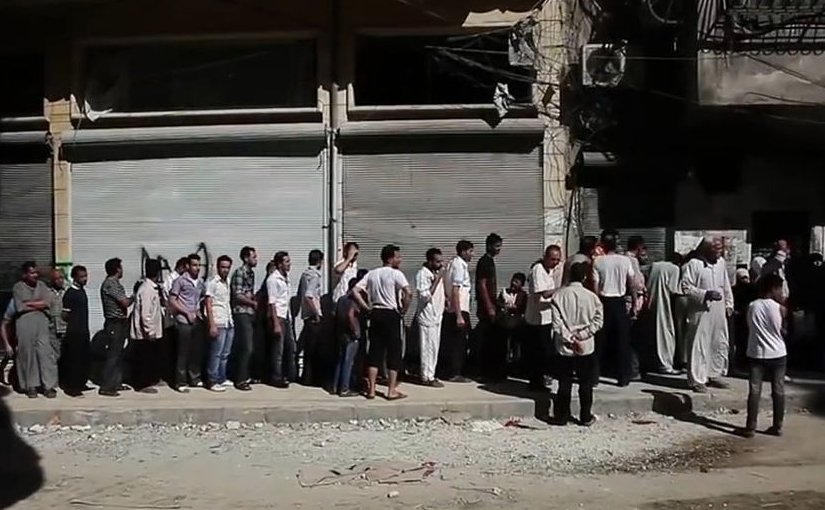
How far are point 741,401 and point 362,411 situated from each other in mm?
4192

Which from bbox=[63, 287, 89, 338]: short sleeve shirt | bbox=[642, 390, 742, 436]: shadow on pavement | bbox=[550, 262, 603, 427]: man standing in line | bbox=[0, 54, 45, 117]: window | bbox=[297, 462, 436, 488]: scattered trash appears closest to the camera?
bbox=[297, 462, 436, 488]: scattered trash

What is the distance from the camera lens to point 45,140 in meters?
14.6

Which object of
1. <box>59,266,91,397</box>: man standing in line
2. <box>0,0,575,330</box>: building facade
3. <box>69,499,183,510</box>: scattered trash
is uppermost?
<box>0,0,575,330</box>: building facade

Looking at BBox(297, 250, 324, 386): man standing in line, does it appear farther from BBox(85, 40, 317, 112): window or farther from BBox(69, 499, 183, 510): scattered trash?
BBox(69, 499, 183, 510): scattered trash

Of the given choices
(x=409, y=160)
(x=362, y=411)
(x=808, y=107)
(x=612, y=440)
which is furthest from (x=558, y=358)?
(x=808, y=107)

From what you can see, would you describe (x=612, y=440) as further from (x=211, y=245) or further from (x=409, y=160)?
(x=211, y=245)

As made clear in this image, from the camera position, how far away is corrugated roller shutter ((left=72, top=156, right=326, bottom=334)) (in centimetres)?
1434

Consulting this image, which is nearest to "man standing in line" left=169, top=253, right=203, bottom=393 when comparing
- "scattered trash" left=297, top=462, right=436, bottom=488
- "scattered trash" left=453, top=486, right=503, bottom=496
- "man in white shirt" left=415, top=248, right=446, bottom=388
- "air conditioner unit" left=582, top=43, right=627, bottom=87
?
"man in white shirt" left=415, top=248, right=446, bottom=388

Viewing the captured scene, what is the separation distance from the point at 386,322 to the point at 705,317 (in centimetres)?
361

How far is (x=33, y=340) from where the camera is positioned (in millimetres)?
12086

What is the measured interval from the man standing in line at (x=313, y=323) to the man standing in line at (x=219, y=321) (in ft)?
3.14

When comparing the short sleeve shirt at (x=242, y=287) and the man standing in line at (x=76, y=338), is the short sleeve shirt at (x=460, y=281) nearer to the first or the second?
the short sleeve shirt at (x=242, y=287)

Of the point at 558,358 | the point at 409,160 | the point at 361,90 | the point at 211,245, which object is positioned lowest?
the point at 558,358

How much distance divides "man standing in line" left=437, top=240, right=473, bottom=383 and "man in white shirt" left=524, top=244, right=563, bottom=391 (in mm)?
949
